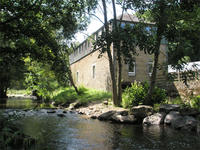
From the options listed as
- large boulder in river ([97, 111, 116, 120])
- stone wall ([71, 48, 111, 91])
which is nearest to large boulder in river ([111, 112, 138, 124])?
large boulder in river ([97, 111, 116, 120])

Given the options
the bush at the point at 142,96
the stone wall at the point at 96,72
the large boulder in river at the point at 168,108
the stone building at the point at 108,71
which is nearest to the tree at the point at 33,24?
the large boulder in river at the point at 168,108

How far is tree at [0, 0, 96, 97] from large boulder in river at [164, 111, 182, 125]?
21.0ft

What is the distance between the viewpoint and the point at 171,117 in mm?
10555

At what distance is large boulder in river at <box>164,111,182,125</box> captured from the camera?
10.3 meters

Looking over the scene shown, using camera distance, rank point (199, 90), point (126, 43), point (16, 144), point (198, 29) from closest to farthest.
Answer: point (16, 144) → point (126, 43) → point (198, 29) → point (199, 90)

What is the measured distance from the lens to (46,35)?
799cm

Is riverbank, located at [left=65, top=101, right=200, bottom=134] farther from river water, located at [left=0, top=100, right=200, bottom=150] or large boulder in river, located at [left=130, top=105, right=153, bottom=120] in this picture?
river water, located at [left=0, top=100, right=200, bottom=150]

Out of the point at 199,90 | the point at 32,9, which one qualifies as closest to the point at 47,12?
the point at 32,9

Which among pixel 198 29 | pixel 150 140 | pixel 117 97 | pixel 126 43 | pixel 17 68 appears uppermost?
pixel 198 29

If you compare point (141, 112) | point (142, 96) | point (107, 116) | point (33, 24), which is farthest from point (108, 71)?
point (33, 24)

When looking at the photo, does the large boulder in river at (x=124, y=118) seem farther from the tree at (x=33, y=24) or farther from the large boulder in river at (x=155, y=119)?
the tree at (x=33, y=24)

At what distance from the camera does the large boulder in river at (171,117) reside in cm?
1034

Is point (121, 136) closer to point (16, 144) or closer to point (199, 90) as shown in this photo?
point (16, 144)

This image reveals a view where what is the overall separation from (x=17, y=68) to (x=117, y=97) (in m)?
8.57
